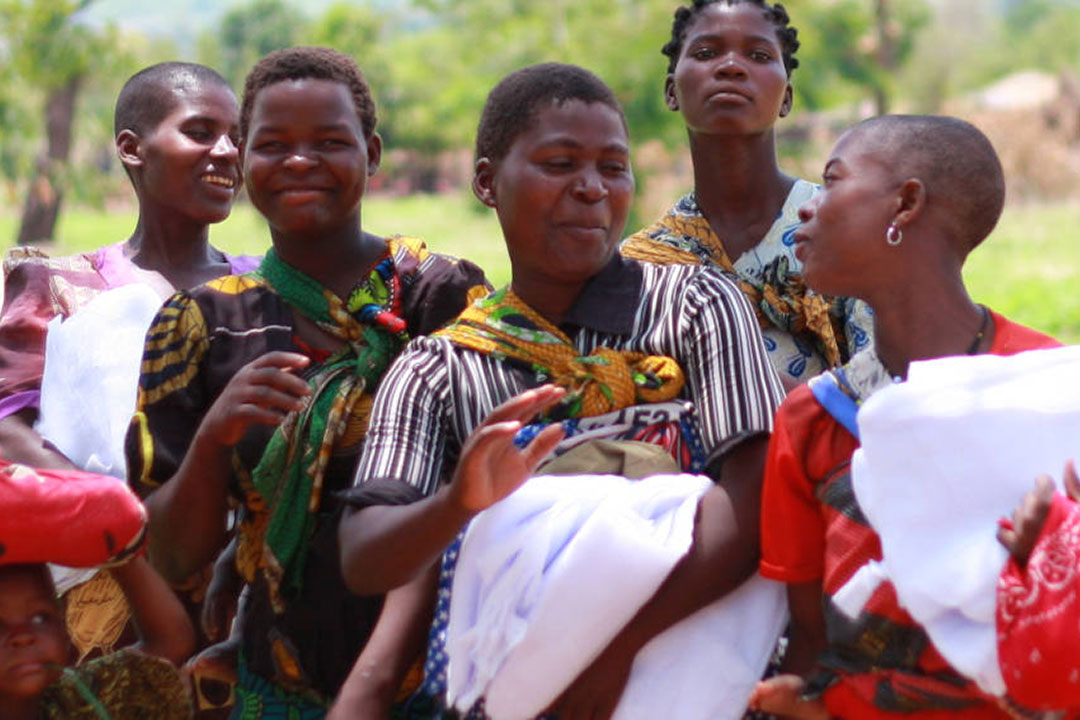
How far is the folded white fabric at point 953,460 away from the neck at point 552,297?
2.34ft

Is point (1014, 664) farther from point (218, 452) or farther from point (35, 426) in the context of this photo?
point (35, 426)

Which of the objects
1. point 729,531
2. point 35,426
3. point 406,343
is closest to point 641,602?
point 729,531

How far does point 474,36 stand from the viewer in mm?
24688

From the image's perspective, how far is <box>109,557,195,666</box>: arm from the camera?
9.65 feet

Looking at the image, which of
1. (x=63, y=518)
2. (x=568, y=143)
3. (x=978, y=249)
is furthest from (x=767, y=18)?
(x=978, y=249)

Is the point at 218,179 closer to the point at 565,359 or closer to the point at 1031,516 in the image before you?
the point at 565,359

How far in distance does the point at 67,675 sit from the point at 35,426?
29.5 inches

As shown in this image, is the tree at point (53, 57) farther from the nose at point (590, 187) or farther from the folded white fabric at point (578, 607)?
the folded white fabric at point (578, 607)

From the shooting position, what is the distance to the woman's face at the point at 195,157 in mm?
3971

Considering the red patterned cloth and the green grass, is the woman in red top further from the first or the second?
the green grass

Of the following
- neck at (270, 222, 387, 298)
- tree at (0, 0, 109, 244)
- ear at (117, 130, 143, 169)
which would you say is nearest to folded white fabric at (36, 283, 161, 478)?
neck at (270, 222, 387, 298)

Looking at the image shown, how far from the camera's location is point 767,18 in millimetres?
3793

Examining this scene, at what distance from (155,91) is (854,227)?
222 cm

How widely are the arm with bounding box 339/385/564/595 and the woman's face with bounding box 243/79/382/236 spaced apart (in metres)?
0.75
